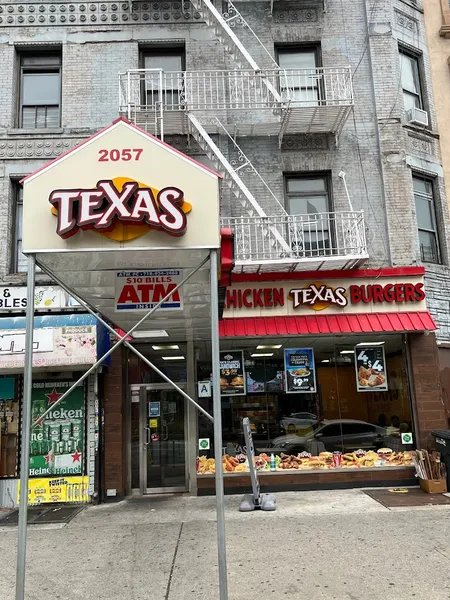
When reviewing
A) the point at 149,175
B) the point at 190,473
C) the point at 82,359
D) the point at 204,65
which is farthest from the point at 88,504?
the point at 204,65

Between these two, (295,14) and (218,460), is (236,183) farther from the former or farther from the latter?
(218,460)

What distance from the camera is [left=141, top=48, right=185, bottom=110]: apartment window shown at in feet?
36.7

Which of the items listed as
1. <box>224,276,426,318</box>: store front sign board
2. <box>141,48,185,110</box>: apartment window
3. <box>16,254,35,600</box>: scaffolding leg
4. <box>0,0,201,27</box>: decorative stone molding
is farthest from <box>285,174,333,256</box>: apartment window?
<box>16,254,35,600</box>: scaffolding leg

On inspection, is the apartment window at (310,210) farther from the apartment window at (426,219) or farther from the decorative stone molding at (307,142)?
the apartment window at (426,219)

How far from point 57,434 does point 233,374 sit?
3669 millimetres

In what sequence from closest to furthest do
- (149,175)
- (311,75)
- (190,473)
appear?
1. (149,175)
2. (190,473)
3. (311,75)

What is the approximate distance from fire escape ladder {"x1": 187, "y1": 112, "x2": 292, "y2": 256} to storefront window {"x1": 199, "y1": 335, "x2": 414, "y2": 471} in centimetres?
203

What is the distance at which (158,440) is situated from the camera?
10555 mm

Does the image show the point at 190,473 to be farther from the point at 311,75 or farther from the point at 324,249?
the point at 311,75

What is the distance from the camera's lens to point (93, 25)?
460 inches

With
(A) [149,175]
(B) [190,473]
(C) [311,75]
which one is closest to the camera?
(A) [149,175]

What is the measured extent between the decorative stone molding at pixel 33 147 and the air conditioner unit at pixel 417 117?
7339 millimetres

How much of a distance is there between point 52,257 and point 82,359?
4.52 m

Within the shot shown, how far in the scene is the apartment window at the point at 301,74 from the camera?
11.4 m
